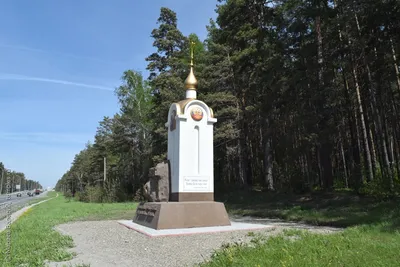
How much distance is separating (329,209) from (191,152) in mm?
6102

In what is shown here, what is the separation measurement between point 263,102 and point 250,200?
5860 millimetres

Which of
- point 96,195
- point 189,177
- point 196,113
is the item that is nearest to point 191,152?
point 189,177

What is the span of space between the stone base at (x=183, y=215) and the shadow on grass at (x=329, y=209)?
11.2 feet

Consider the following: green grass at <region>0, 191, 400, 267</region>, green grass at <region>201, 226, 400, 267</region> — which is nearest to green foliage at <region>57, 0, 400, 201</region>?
green grass at <region>0, 191, 400, 267</region>

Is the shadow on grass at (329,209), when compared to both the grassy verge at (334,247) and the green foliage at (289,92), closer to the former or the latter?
the grassy verge at (334,247)

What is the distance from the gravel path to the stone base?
0.86 metres

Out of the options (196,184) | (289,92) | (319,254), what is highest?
(289,92)

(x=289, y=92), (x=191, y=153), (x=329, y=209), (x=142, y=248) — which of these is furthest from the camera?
(x=289, y=92)

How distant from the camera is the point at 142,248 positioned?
7332mm

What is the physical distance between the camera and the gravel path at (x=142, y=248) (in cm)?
605

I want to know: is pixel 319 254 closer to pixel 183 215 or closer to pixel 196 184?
pixel 183 215

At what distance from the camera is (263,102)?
66.2 feet

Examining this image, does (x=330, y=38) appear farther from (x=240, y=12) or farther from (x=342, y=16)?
(x=240, y=12)

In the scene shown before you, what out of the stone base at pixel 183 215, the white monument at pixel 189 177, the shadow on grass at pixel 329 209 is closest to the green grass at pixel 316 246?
the shadow on grass at pixel 329 209
